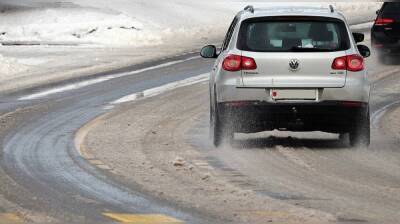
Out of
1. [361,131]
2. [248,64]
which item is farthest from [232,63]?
[361,131]

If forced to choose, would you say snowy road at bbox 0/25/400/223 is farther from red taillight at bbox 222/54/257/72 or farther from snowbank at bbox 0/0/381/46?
snowbank at bbox 0/0/381/46

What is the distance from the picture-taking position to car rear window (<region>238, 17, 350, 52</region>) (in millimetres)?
14461

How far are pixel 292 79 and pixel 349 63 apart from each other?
67cm

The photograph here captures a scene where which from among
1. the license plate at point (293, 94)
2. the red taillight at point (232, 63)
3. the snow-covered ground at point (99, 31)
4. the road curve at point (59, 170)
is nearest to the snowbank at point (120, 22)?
the snow-covered ground at point (99, 31)

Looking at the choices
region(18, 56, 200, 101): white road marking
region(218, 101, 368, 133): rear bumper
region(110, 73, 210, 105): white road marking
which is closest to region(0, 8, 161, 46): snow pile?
region(18, 56, 200, 101): white road marking

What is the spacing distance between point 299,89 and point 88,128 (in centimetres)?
385

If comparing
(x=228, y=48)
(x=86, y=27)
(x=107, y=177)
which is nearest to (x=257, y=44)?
(x=228, y=48)

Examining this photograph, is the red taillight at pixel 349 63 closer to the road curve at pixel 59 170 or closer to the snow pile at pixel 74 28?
the road curve at pixel 59 170

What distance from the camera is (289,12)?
48.5 ft

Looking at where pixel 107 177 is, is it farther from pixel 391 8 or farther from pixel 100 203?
pixel 391 8

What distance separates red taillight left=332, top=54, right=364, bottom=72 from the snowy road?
0.91 m

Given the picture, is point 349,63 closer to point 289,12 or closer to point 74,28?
point 289,12

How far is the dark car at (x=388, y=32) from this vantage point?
29.0 m

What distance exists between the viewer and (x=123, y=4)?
1998 inches
